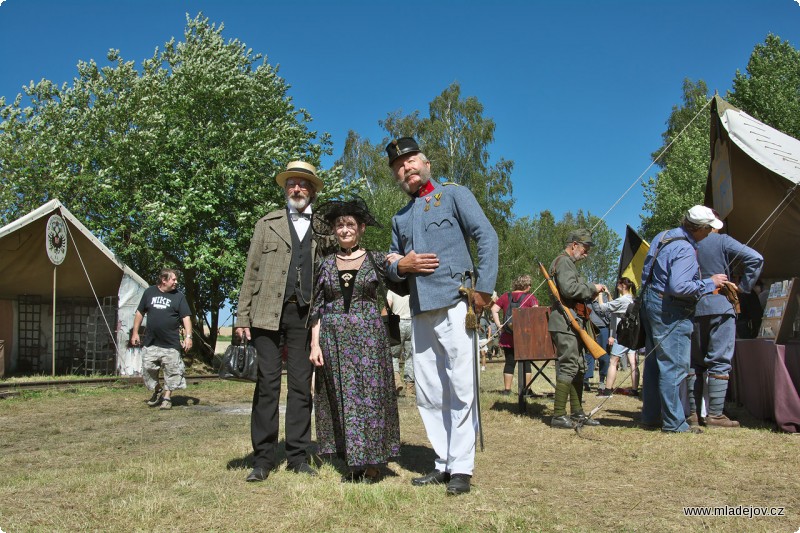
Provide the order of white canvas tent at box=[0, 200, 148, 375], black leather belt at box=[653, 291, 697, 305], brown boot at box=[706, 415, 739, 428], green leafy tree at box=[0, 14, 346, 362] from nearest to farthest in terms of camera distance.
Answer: black leather belt at box=[653, 291, 697, 305]
brown boot at box=[706, 415, 739, 428]
white canvas tent at box=[0, 200, 148, 375]
green leafy tree at box=[0, 14, 346, 362]

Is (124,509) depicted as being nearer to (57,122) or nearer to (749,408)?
(749,408)

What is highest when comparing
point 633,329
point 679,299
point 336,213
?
point 336,213

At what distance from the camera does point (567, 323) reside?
6.40 metres

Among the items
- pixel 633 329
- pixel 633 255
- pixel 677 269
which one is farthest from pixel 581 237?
pixel 633 255

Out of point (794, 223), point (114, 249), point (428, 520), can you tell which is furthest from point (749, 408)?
point (114, 249)

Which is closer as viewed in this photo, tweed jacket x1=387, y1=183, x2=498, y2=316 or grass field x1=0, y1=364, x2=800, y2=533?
grass field x1=0, y1=364, x2=800, y2=533

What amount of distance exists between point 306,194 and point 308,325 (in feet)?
3.31

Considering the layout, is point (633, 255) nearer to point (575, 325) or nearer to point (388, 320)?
point (575, 325)

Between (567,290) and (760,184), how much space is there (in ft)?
10.2

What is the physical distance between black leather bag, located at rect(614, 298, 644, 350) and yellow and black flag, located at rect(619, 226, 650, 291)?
4.98 meters

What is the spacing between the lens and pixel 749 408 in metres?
6.48

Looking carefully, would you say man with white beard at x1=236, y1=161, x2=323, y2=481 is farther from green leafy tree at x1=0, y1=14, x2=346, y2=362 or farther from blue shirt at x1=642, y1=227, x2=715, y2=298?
green leafy tree at x1=0, y1=14, x2=346, y2=362

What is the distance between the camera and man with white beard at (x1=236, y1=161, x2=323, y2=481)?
4367mm

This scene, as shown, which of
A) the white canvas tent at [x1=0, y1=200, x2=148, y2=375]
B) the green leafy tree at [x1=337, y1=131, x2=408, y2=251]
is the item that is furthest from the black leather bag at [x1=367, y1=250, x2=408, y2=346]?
the green leafy tree at [x1=337, y1=131, x2=408, y2=251]
